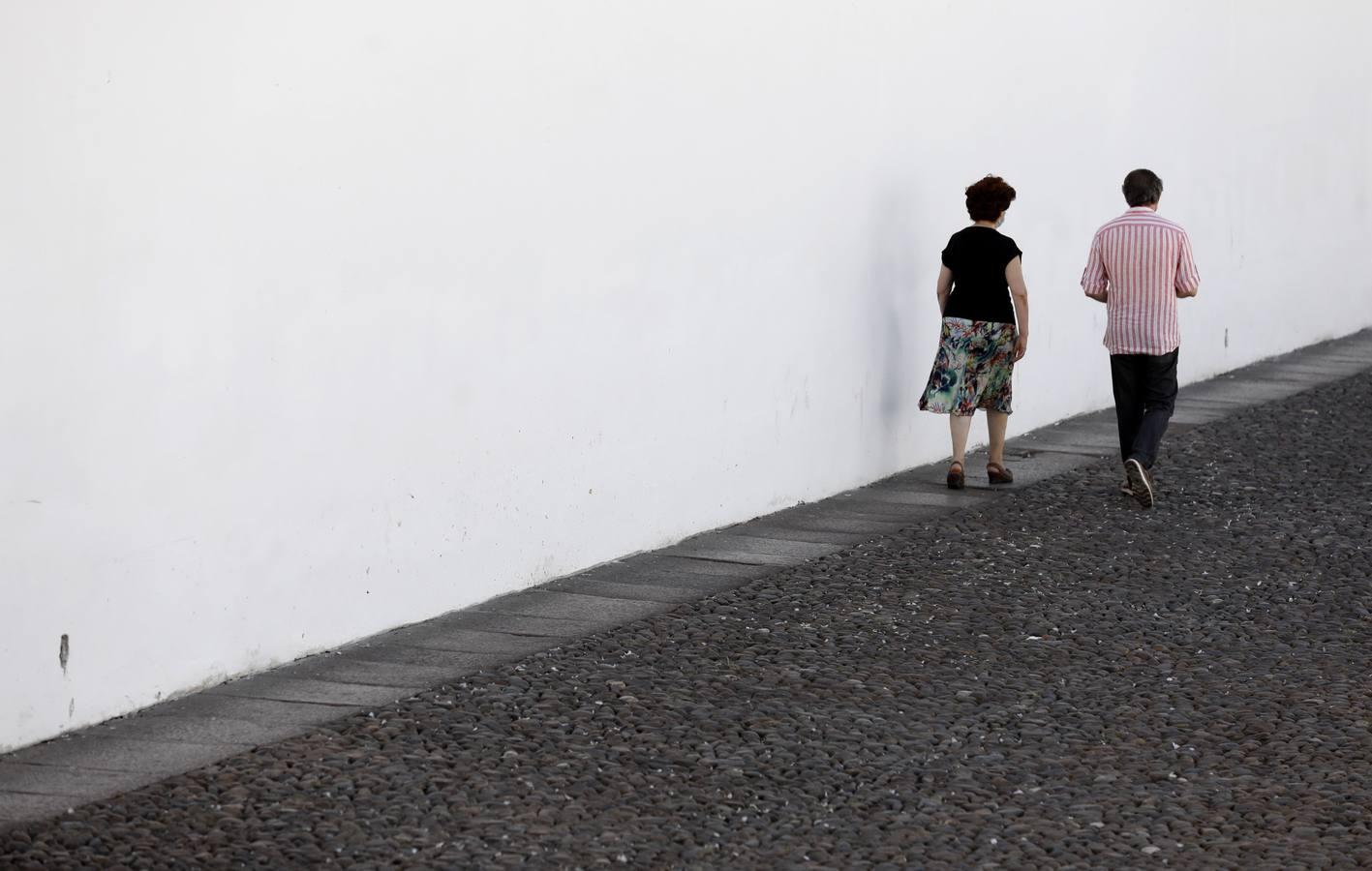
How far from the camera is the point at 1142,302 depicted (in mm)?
9344

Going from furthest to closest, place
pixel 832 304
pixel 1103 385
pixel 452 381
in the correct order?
pixel 1103 385, pixel 832 304, pixel 452 381

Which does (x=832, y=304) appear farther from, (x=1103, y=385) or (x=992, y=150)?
(x=1103, y=385)

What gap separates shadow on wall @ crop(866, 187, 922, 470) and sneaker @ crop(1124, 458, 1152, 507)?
1.41 meters

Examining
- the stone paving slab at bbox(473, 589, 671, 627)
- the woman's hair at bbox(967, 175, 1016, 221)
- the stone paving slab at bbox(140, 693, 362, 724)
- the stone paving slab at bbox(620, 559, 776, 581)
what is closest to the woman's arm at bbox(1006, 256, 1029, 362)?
the woman's hair at bbox(967, 175, 1016, 221)

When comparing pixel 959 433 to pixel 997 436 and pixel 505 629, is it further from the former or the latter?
pixel 505 629

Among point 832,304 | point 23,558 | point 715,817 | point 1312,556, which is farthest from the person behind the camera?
point 832,304

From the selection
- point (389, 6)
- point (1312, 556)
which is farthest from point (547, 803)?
point (1312, 556)

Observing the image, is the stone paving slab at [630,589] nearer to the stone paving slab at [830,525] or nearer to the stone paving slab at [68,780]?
the stone paving slab at [830,525]

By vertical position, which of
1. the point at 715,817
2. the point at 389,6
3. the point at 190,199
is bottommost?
the point at 715,817

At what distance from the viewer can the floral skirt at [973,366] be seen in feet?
31.6

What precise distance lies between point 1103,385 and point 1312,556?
4.72 meters

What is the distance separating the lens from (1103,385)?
12.6 m

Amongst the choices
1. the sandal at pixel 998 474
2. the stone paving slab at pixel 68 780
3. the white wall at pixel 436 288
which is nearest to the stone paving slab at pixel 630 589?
the white wall at pixel 436 288

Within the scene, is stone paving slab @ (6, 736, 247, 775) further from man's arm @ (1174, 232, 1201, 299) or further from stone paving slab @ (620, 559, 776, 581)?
man's arm @ (1174, 232, 1201, 299)
